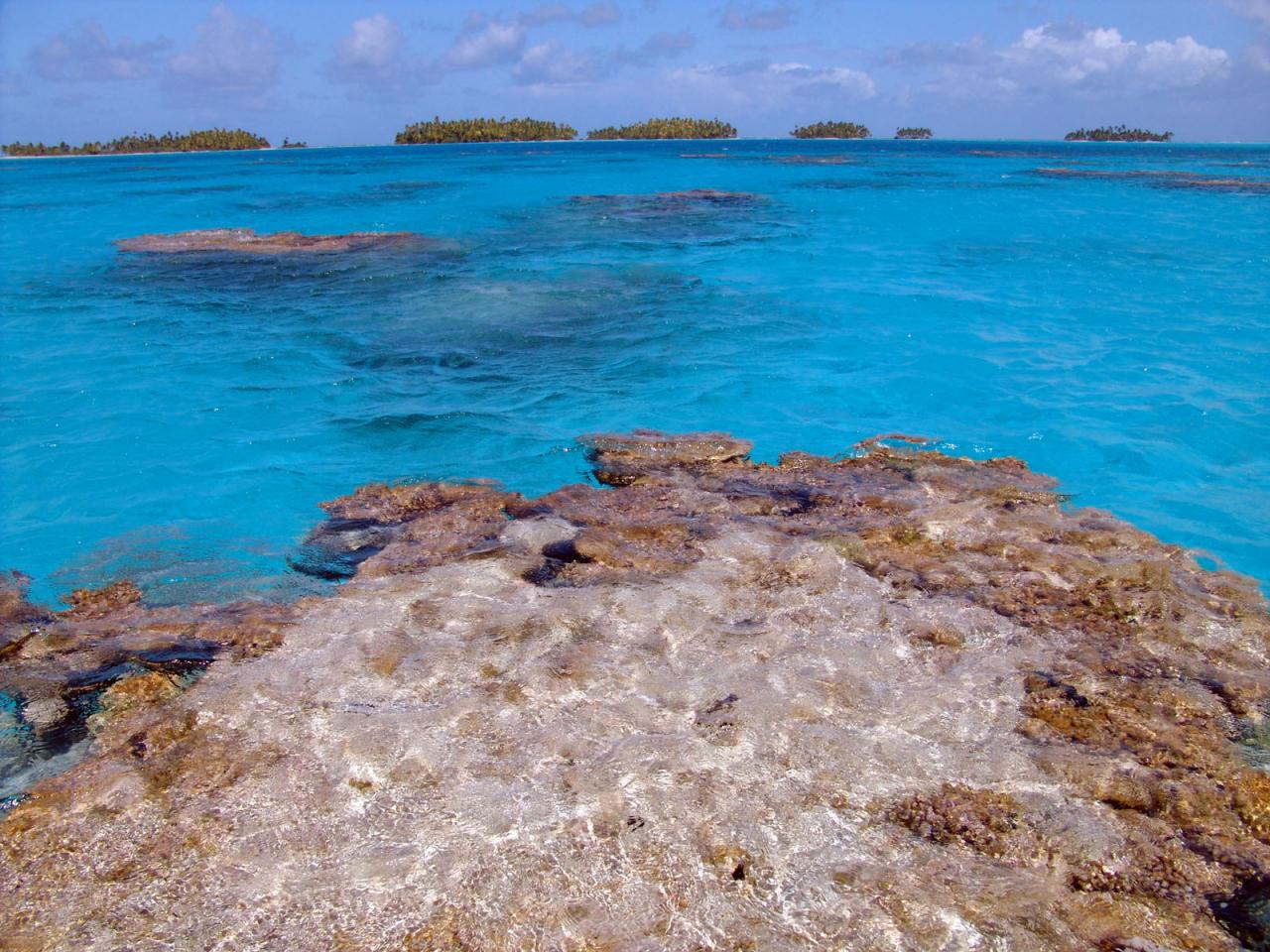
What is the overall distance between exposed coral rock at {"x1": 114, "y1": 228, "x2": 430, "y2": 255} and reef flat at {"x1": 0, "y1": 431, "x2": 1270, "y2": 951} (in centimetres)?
1907

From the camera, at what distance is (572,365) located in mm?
13391

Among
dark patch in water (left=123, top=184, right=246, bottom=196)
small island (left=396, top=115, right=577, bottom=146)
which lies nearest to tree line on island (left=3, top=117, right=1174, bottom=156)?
small island (left=396, top=115, right=577, bottom=146)

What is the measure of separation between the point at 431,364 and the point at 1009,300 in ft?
42.4

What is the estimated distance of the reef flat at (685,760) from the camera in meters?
3.39

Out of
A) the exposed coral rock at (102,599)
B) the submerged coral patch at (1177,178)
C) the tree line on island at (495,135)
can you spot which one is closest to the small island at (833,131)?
Result: the tree line on island at (495,135)

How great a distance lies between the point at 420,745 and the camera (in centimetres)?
427

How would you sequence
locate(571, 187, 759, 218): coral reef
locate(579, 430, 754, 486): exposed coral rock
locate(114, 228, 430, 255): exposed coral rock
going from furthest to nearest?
locate(571, 187, 759, 218): coral reef, locate(114, 228, 430, 255): exposed coral rock, locate(579, 430, 754, 486): exposed coral rock

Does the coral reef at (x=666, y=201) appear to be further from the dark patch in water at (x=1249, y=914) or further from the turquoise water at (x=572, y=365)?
the dark patch in water at (x=1249, y=914)

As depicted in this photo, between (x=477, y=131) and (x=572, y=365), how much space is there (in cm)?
10714

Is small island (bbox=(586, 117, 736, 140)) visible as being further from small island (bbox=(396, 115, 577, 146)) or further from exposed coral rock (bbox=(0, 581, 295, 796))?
exposed coral rock (bbox=(0, 581, 295, 796))

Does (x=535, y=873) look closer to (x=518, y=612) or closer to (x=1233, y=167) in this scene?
(x=518, y=612)

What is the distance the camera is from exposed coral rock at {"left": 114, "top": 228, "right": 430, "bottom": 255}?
75.8 ft

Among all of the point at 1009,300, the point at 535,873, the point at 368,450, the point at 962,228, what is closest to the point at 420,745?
the point at 535,873

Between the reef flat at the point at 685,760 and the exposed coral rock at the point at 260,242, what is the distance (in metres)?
19.1
